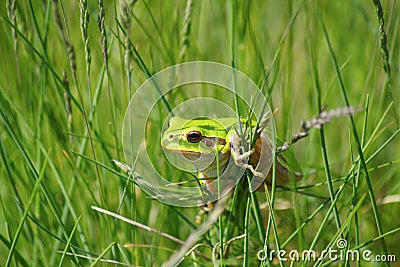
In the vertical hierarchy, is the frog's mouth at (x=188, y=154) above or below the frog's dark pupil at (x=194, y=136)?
below

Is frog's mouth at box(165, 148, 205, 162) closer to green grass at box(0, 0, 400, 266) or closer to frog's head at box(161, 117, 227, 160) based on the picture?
frog's head at box(161, 117, 227, 160)

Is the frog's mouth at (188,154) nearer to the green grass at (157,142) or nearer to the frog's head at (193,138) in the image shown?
the frog's head at (193,138)

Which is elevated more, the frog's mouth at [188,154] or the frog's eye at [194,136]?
the frog's eye at [194,136]

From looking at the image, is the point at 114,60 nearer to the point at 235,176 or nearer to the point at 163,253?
the point at 163,253

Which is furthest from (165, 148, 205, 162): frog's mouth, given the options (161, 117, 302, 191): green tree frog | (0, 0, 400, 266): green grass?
(0, 0, 400, 266): green grass

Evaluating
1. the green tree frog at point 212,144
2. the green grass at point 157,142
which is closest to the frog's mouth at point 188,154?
the green tree frog at point 212,144

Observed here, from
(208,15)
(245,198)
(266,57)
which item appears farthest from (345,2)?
(245,198)
